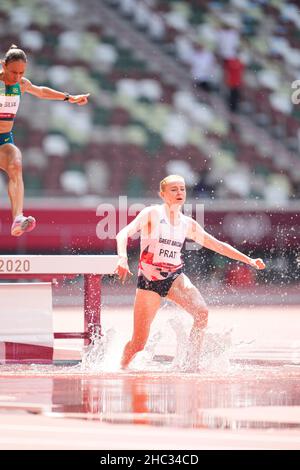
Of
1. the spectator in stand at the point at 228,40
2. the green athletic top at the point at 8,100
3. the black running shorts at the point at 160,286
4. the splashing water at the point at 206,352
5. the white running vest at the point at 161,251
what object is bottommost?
the splashing water at the point at 206,352

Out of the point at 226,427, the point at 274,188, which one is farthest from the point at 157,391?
the point at 274,188

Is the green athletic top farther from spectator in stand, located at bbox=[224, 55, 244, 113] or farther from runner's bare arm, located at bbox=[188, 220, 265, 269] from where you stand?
spectator in stand, located at bbox=[224, 55, 244, 113]

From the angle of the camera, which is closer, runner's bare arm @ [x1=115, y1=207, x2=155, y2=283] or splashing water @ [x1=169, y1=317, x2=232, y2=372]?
runner's bare arm @ [x1=115, y1=207, x2=155, y2=283]

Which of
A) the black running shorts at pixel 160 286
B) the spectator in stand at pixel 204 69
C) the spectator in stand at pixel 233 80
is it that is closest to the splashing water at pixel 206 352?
the black running shorts at pixel 160 286

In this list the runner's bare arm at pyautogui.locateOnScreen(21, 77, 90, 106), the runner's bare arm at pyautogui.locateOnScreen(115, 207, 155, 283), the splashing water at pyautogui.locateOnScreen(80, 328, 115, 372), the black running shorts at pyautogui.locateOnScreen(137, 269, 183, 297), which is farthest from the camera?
the runner's bare arm at pyautogui.locateOnScreen(21, 77, 90, 106)

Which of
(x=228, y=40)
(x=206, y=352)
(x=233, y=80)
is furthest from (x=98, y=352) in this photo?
(x=228, y=40)

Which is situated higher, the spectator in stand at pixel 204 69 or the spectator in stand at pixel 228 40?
the spectator in stand at pixel 228 40

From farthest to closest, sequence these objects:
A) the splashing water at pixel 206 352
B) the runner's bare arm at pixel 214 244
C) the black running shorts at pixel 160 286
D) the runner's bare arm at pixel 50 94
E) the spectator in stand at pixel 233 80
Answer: the spectator in stand at pixel 233 80 → the runner's bare arm at pixel 50 94 → the splashing water at pixel 206 352 → the runner's bare arm at pixel 214 244 → the black running shorts at pixel 160 286

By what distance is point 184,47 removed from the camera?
22953 mm

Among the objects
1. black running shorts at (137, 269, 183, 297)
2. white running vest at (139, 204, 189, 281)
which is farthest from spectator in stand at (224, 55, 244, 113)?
black running shorts at (137, 269, 183, 297)

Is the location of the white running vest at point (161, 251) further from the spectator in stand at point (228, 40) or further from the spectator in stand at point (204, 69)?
the spectator in stand at point (228, 40)

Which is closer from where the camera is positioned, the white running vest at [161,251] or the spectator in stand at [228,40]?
the white running vest at [161,251]

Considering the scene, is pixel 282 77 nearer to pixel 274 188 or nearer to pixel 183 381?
pixel 274 188

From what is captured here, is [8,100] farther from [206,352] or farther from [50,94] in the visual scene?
[206,352]
